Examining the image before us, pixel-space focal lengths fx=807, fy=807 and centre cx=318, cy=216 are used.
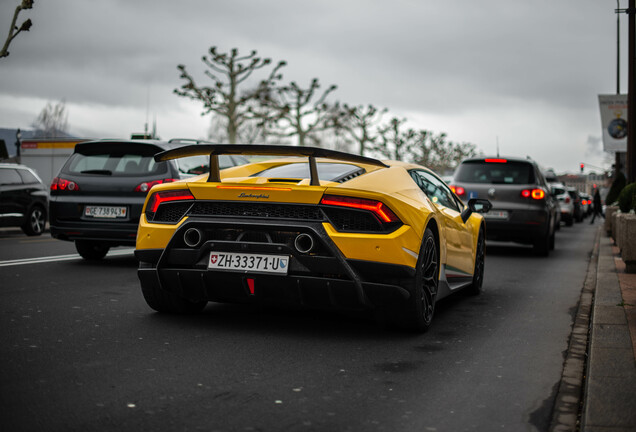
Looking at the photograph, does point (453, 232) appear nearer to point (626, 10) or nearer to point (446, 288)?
point (446, 288)

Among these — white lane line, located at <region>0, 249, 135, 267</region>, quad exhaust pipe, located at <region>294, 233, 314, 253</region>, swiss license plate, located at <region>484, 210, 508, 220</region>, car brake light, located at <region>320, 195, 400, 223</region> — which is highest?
car brake light, located at <region>320, 195, 400, 223</region>

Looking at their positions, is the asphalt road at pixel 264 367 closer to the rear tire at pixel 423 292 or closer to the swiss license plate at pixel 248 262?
the rear tire at pixel 423 292

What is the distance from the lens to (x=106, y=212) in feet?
32.7

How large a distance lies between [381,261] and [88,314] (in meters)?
2.47

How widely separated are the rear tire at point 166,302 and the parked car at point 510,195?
827 cm

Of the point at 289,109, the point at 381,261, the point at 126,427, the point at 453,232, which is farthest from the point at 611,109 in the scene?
the point at 126,427

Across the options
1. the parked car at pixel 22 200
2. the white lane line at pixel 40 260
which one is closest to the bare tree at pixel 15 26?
the parked car at pixel 22 200

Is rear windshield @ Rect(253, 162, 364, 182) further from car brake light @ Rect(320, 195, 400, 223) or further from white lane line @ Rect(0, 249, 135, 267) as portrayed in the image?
white lane line @ Rect(0, 249, 135, 267)

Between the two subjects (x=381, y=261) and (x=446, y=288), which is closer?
(x=381, y=261)

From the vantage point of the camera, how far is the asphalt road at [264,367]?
3664mm

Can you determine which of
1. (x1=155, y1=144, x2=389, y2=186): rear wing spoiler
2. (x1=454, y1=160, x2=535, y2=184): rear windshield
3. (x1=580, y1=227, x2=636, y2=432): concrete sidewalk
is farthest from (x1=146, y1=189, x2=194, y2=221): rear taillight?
(x1=454, y1=160, x2=535, y2=184): rear windshield

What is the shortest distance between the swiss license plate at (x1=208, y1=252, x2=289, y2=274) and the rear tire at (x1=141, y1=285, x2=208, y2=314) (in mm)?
699

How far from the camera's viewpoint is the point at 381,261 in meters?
5.33

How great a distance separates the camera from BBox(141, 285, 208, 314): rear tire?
6.14 meters
